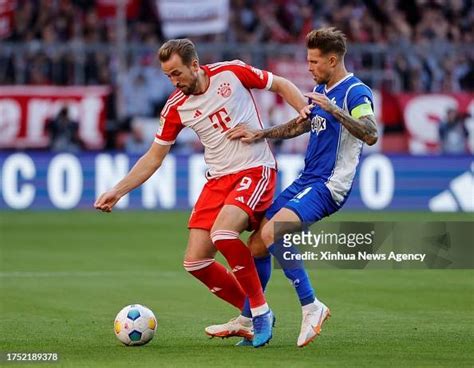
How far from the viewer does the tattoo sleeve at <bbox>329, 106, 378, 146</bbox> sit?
28.1 feet

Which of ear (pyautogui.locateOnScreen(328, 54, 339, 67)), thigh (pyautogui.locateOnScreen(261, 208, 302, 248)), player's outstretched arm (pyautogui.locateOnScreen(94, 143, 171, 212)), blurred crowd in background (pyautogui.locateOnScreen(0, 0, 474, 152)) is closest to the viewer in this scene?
thigh (pyautogui.locateOnScreen(261, 208, 302, 248))

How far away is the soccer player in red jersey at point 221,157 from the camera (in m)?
9.16

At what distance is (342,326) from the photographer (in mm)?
10297

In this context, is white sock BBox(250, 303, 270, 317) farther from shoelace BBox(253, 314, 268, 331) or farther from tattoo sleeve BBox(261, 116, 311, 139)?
tattoo sleeve BBox(261, 116, 311, 139)

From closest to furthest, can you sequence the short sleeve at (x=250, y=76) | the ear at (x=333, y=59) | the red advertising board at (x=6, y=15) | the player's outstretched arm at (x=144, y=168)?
the ear at (x=333, y=59) < the short sleeve at (x=250, y=76) < the player's outstretched arm at (x=144, y=168) < the red advertising board at (x=6, y=15)

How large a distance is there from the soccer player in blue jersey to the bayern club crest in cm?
32

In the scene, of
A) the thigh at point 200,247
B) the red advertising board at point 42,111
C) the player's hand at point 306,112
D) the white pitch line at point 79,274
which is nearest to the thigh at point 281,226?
the thigh at point 200,247

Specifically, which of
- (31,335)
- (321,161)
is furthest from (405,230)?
(31,335)

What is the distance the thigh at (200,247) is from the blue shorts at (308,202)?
0.51m

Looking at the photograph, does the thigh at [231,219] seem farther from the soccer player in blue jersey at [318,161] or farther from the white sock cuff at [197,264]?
the white sock cuff at [197,264]

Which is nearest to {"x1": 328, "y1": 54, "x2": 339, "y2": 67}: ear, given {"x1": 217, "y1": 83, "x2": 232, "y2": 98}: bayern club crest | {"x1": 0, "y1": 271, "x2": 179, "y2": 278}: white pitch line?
{"x1": 217, "y1": 83, "x2": 232, "y2": 98}: bayern club crest

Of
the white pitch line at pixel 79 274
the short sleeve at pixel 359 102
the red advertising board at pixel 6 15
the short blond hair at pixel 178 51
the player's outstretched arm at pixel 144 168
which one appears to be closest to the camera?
the short sleeve at pixel 359 102

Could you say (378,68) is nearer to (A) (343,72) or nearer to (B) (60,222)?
(B) (60,222)

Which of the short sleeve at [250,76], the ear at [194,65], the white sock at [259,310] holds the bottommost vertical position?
the white sock at [259,310]
